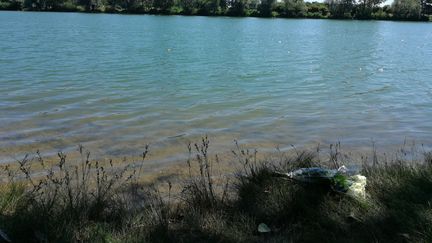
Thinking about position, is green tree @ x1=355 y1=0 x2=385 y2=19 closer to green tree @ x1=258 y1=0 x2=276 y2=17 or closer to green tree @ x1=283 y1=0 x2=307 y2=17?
green tree @ x1=283 y1=0 x2=307 y2=17

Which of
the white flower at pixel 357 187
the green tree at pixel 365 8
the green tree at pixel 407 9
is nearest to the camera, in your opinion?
the white flower at pixel 357 187

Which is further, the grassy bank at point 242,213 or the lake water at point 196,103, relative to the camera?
the lake water at point 196,103

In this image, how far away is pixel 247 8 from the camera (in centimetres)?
13725

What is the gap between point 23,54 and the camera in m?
24.4

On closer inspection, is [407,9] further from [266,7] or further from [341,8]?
[266,7]

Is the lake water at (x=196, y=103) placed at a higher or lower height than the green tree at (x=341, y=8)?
lower

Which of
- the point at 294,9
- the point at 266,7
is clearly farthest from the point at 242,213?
the point at 294,9

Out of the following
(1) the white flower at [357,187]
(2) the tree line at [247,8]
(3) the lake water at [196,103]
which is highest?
(2) the tree line at [247,8]

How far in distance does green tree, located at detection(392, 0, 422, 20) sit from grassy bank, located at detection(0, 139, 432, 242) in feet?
461

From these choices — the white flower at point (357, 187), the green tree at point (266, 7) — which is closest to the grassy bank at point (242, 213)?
the white flower at point (357, 187)

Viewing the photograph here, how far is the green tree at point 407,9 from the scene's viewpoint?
132 metres

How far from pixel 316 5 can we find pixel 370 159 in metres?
144

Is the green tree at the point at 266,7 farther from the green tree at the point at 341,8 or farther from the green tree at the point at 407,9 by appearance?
the green tree at the point at 407,9

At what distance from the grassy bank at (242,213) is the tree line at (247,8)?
13120 centimetres
